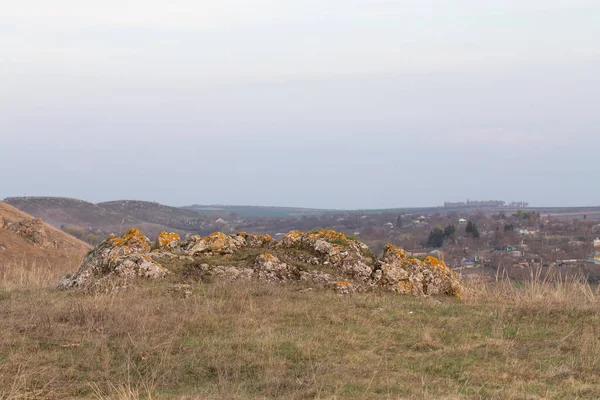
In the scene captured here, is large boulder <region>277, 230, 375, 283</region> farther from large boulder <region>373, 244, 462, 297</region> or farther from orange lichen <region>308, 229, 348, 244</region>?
large boulder <region>373, 244, 462, 297</region>

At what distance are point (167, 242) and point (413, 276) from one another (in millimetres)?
6105

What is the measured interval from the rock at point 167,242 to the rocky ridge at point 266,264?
26 mm

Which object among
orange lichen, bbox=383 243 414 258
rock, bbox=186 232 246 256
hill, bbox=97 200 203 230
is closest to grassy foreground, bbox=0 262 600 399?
orange lichen, bbox=383 243 414 258

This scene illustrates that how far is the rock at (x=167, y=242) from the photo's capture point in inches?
563

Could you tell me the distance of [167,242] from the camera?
14.4 meters

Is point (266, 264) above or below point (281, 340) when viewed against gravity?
above

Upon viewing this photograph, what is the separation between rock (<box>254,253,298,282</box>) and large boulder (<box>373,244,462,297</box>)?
76.9 inches

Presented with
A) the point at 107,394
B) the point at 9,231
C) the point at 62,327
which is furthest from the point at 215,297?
the point at 9,231

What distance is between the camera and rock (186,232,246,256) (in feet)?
45.5

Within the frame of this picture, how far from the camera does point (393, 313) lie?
10.1 metres

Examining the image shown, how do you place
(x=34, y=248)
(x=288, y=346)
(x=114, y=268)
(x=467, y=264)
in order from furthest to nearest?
(x=467, y=264) → (x=34, y=248) → (x=114, y=268) → (x=288, y=346)

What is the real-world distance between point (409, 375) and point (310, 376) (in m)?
1.17

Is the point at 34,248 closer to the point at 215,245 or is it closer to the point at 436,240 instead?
the point at 215,245

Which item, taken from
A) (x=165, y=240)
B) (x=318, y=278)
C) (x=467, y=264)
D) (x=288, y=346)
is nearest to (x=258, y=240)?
(x=165, y=240)
